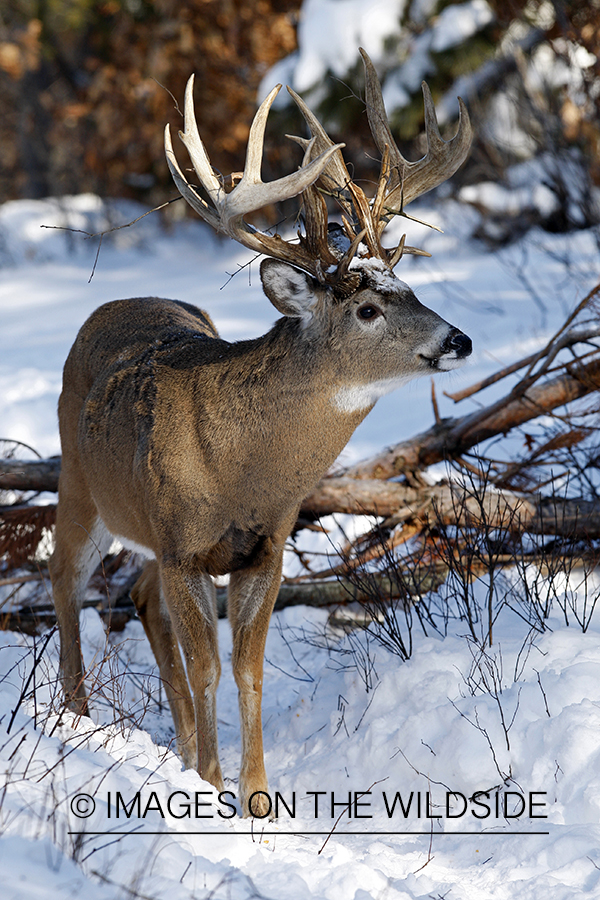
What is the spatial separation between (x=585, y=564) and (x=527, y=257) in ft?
23.1

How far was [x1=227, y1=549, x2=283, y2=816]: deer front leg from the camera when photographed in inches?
167

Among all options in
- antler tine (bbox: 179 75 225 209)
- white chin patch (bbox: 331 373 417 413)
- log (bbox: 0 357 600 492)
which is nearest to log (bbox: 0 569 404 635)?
log (bbox: 0 357 600 492)

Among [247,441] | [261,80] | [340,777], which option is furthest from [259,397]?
[261,80]

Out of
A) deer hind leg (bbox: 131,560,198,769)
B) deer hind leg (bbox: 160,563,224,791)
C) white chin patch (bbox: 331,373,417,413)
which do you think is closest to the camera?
white chin patch (bbox: 331,373,417,413)

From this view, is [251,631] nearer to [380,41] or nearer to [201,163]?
[201,163]

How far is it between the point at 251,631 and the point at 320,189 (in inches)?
78.6

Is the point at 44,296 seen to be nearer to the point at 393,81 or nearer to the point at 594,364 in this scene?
the point at 393,81

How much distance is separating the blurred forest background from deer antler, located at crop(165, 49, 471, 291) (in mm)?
5690

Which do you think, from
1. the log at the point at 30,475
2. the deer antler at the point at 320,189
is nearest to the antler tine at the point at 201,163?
the deer antler at the point at 320,189

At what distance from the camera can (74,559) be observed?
5148 mm

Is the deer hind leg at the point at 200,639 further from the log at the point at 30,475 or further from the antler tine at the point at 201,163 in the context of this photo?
the log at the point at 30,475

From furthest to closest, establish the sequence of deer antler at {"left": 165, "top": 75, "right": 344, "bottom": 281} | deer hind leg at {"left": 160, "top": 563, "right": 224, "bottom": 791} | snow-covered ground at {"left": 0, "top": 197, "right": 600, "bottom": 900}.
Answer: deer hind leg at {"left": 160, "top": 563, "right": 224, "bottom": 791} → deer antler at {"left": 165, "top": 75, "right": 344, "bottom": 281} → snow-covered ground at {"left": 0, "top": 197, "right": 600, "bottom": 900}

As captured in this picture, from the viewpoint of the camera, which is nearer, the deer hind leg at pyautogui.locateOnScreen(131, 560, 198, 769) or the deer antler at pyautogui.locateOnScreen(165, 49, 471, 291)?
the deer antler at pyautogui.locateOnScreen(165, 49, 471, 291)

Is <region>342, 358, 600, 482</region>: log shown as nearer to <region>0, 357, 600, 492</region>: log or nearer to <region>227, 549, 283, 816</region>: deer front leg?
<region>0, 357, 600, 492</region>: log
